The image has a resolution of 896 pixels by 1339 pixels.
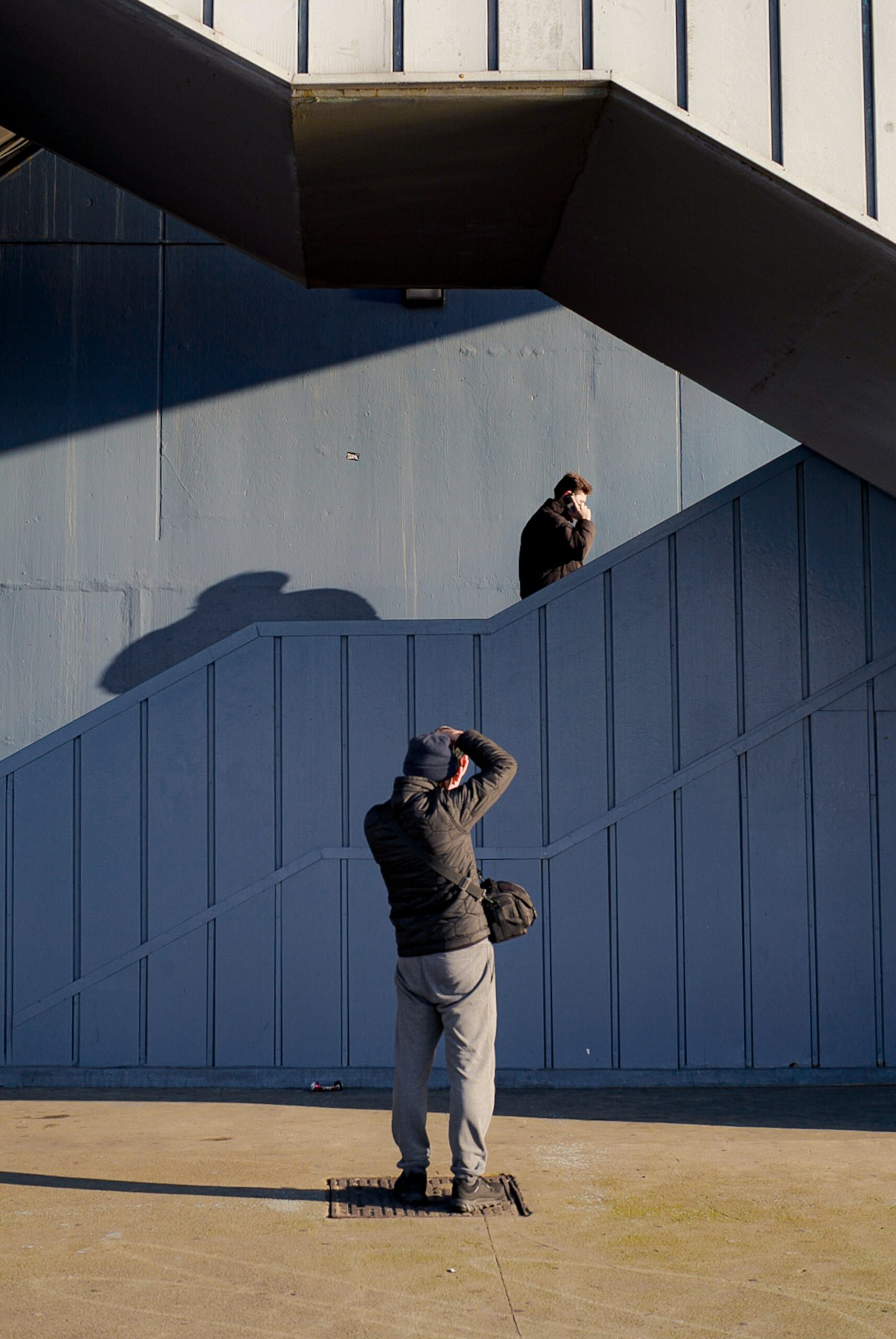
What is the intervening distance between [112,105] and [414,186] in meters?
1.43

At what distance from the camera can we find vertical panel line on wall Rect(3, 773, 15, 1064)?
791 cm

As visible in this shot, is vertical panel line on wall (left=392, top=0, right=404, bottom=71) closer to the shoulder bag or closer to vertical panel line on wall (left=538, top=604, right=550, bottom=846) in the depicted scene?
the shoulder bag

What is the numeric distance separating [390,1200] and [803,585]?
4.60 m

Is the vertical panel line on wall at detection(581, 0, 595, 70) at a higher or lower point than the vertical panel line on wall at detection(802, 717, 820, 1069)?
higher

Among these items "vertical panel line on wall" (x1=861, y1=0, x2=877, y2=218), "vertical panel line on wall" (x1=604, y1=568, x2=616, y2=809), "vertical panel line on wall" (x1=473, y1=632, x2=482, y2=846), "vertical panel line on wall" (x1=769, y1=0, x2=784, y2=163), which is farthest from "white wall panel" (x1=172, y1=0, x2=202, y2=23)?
"vertical panel line on wall" (x1=604, y1=568, x2=616, y2=809)

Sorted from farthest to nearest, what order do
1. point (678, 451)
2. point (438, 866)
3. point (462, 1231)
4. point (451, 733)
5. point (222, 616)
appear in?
point (678, 451) → point (222, 616) → point (451, 733) → point (438, 866) → point (462, 1231)

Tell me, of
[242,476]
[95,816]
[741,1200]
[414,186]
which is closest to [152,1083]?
[95,816]

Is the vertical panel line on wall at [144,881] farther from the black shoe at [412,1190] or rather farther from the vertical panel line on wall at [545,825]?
the black shoe at [412,1190]

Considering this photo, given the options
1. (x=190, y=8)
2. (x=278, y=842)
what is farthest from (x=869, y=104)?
(x=278, y=842)

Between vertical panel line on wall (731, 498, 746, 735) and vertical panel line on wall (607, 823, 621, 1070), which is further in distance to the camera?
vertical panel line on wall (731, 498, 746, 735)

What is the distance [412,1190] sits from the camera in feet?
16.7

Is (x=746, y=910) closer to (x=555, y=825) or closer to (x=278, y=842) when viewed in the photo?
(x=555, y=825)

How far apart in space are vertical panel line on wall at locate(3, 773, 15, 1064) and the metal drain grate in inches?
127

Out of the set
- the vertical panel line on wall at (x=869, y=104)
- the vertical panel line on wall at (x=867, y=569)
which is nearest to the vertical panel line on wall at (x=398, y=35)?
the vertical panel line on wall at (x=869, y=104)
